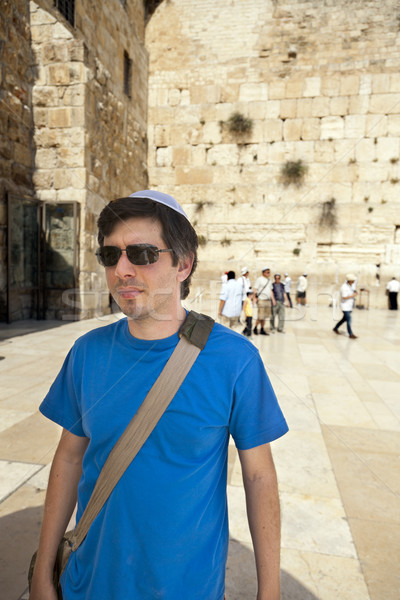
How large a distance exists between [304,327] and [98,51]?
825 centimetres

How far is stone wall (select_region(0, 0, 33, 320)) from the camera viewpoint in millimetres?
7852

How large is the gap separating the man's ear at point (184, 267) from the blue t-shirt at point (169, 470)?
8.7 inches

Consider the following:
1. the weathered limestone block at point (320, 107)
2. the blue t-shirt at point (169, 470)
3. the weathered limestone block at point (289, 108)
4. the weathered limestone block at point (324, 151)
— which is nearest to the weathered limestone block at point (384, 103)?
the weathered limestone block at point (320, 107)

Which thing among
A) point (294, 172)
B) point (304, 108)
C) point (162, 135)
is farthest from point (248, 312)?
point (304, 108)

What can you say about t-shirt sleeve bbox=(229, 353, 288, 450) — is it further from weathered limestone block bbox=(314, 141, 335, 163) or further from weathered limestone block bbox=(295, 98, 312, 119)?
weathered limestone block bbox=(295, 98, 312, 119)

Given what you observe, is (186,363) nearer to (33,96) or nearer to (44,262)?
(44,262)

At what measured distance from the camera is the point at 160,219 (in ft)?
3.55

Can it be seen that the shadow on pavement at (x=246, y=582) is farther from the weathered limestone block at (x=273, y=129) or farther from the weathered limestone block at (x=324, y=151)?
the weathered limestone block at (x=273, y=129)

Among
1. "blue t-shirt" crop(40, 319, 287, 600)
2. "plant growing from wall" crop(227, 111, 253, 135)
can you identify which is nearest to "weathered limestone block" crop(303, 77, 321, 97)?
"plant growing from wall" crop(227, 111, 253, 135)

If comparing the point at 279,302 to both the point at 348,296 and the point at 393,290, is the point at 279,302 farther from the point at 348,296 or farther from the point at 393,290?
the point at 393,290

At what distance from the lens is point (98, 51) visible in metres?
9.59

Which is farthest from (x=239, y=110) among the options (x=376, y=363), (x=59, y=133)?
(x=376, y=363)

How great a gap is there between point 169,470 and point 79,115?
9.51 metres

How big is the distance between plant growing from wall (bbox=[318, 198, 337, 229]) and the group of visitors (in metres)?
6.45
